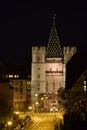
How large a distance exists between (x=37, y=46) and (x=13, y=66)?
7400mm

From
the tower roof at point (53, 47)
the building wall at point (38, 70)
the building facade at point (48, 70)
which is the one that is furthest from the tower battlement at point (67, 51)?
the building wall at point (38, 70)

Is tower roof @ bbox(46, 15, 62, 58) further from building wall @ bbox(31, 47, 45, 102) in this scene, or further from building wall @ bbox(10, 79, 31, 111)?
building wall @ bbox(10, 79, 31, 111)

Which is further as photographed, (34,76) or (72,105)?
(34,76)

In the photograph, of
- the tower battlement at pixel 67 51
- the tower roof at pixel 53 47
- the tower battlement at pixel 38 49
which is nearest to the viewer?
the tower battlement at pixel 67 51

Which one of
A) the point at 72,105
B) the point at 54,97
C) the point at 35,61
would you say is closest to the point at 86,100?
the point at 72,105

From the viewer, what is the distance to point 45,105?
99188 mm

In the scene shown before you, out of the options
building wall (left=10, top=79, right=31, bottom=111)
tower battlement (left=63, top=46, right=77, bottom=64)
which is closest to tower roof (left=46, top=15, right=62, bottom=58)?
tower battlement (left=63, top=46, right=77, bottom=64)

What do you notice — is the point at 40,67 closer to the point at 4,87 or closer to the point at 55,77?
the point at 55,77

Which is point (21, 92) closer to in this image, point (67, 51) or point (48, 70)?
point (48, 70)

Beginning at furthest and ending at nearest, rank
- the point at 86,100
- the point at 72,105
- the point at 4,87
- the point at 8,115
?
the point at 4,87, the point at 8,115, the point at 72,105, the point at 86,100

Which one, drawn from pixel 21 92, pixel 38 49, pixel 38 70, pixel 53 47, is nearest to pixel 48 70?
pixel 38 70

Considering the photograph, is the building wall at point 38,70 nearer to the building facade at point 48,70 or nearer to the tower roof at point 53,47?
the building facade at point 48,70

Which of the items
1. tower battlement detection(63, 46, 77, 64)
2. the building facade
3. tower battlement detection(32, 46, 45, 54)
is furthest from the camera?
tower battlement detection(32, 46, 45, 54)

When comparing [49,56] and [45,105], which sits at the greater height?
[49,56]
